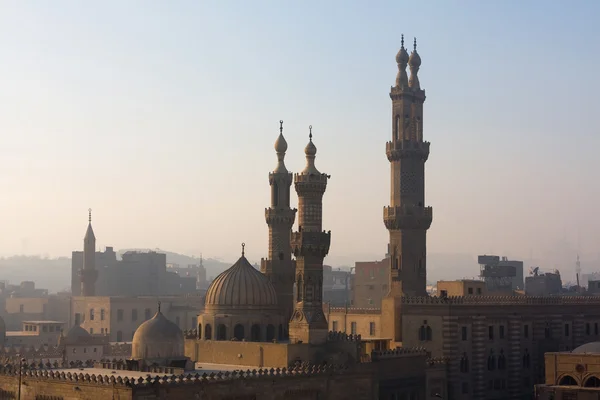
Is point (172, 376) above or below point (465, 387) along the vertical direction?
above

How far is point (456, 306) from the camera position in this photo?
7031 centimetres

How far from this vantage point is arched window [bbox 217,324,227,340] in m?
68.6

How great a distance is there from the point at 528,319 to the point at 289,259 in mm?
18319

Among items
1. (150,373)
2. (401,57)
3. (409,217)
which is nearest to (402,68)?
(401,57)

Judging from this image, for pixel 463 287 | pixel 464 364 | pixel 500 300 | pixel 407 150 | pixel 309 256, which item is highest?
pixel 407 150

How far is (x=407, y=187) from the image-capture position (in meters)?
79.1

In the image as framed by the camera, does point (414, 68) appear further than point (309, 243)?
Yes

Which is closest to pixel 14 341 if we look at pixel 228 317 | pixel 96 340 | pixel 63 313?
pixel 96 340

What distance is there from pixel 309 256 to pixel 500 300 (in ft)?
57.1

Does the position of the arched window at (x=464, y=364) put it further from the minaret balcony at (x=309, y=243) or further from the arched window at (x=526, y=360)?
the minaret balcony at (x=309, y=243)

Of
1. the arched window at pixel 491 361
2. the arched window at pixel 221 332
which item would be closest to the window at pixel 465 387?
the arched window at pixel 491 361

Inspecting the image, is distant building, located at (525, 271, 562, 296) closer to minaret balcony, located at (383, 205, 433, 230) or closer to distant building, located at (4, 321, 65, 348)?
minaret balcony, located at (383, 205, 433, 230)

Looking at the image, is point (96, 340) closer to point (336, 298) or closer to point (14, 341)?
point (14, 341)

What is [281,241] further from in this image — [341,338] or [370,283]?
[370,283]
